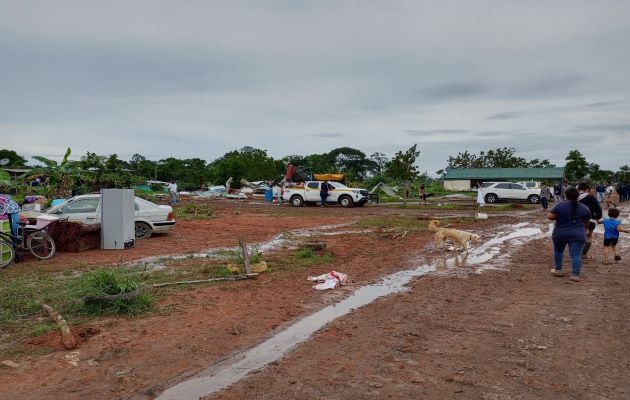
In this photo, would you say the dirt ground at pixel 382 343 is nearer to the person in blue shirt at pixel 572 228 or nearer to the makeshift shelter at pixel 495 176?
the person in blue shirt at pixel 572 228

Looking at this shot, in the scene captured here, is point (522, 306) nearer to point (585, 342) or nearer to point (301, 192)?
point (585, 342)

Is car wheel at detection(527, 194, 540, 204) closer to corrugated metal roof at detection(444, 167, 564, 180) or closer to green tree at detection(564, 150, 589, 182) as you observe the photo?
corrugated metal roof at detection(444, 167, 564, 180)

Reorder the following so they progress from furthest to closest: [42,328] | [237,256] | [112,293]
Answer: [237,256]
[112,293]
[42,328]

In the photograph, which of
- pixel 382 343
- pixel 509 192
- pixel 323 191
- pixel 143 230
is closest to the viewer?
pixel 382 343

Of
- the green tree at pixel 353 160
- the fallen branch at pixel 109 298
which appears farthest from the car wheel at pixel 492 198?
the green tree at pixel 353 160

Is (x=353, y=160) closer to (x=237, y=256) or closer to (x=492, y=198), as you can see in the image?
(x=492, y=198)

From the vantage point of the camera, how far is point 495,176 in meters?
66.1

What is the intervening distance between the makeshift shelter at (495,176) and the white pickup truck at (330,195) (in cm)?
3812

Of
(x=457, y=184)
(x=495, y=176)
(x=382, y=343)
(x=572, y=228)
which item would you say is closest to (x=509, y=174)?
(x=495, y=176)

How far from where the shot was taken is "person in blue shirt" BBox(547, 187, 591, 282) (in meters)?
8.99

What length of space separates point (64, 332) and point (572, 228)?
817 centimetres

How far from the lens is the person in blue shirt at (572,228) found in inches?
354

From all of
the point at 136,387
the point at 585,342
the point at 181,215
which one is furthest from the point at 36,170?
the point at 585,342

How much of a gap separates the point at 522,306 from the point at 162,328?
4.91 metres
